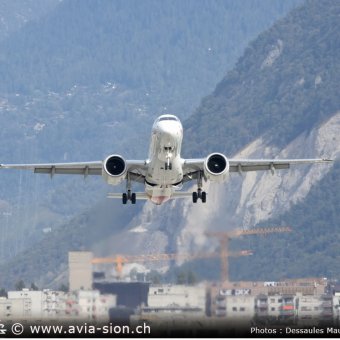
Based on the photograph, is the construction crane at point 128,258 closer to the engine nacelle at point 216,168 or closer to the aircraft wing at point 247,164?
the aircraft wing at point 247,164

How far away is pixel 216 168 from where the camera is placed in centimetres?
10169

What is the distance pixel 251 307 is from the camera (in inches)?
4446

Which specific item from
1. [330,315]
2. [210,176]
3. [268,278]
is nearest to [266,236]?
[268,278]

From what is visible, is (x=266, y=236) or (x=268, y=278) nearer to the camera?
(x=268, y=278)

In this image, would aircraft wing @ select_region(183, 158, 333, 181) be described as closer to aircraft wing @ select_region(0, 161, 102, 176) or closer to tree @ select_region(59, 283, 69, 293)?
aircraft wing @ select_region(0, 161, 102, 176)

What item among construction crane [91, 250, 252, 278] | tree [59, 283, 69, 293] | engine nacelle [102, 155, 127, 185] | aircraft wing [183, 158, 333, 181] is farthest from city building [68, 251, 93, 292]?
engine nacelle [102, 155, 127, 185]

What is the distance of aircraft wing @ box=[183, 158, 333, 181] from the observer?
4072 inches

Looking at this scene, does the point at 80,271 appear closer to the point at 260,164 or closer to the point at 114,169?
the point at 260,164

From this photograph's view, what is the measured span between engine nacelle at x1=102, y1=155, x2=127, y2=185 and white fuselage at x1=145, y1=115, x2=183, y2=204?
5.28ft

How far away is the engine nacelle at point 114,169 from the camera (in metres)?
101

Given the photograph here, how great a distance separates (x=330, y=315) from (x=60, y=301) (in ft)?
56.8

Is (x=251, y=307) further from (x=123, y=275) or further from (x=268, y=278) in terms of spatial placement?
(x=268, y=278)

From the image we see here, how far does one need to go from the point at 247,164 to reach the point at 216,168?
7.11 m

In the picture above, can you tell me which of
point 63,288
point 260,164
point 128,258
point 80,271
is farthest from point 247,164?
point 63,288
